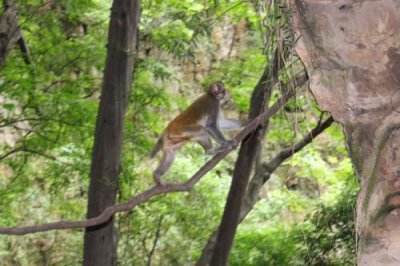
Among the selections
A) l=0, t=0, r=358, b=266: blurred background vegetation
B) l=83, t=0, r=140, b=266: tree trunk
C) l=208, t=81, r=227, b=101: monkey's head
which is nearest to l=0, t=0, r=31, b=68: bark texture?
l=0, t=0, r=358, b=266: blurred background vegetation

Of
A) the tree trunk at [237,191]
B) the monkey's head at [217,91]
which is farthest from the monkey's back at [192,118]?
the tree trunk at [237,191]

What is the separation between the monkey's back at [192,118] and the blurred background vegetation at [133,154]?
1.69 ft

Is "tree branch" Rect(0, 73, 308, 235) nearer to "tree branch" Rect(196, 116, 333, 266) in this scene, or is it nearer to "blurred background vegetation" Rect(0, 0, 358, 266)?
"blurred background vegetation" Rect(0, 0, 358, 266)

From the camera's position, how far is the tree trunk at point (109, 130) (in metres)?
7.34

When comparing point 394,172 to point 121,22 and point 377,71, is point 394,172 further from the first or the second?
point 121,22

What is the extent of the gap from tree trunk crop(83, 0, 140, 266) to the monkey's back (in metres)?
0.99

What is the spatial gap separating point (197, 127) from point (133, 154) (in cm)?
260

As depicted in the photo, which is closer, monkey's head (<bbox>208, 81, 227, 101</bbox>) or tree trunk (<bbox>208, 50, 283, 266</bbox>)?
monkey's head (<bbox>208, 81, 227, 101</bbox>)

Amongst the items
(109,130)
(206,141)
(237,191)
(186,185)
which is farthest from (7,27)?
(186,185)

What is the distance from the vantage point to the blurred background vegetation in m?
8.52

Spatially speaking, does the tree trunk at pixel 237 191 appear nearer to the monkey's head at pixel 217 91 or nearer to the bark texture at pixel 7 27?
the monkey's head at pixel 217 91

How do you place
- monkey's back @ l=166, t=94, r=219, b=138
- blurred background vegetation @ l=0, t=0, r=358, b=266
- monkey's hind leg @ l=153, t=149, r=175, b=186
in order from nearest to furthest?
1. monkey's back @ l=166, t=94, r=219, b=138
2. monkey's hind leg @ l=153, t=149, r=175, b=186
3. blurred background vegetation @ l=0, t=0, r=358, b=266

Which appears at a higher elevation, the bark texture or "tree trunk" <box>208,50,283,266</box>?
the bark texture

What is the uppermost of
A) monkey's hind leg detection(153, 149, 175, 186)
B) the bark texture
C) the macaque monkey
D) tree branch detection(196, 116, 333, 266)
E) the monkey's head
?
the bark texture
